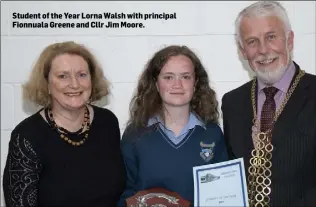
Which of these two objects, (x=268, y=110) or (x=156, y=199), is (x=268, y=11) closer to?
(x=268, y=110)

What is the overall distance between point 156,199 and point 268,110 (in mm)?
660

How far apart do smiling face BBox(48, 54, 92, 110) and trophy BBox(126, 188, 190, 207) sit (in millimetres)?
508

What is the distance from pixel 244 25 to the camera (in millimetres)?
1890

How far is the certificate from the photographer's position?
65.3 inches

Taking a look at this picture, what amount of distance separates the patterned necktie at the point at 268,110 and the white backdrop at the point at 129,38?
0.76 meters

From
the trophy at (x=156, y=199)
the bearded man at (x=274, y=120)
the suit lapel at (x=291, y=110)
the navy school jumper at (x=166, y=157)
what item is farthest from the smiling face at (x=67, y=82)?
the suit lapel at (x=291, y=110)

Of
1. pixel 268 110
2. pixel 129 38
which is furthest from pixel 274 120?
pixel 129 38

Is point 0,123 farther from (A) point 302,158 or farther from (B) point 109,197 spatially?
(A) point 302,158

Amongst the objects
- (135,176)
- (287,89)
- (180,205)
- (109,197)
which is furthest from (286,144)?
(109,197)

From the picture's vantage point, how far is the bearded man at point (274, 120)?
1.73m

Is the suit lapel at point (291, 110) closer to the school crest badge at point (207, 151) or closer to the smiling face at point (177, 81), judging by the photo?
the school crest badge at point (207, 151)

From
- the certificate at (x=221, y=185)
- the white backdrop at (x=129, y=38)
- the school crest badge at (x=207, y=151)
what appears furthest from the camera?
the white backdrop at (x=129, y=38)

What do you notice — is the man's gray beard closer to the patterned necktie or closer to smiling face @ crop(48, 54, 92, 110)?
the patterned necktie

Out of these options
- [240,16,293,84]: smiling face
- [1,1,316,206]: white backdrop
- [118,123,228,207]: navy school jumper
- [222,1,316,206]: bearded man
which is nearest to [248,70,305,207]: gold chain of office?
[222,1,316,206]: bearded man
